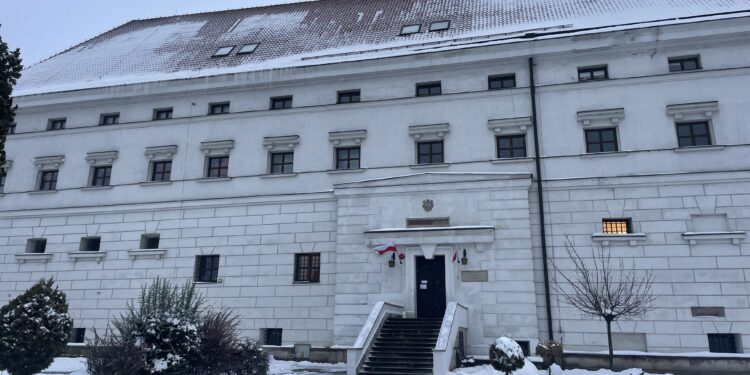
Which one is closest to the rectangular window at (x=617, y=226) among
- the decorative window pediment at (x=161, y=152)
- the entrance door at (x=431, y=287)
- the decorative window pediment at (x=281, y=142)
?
the entrance door at (x=431, y=287)

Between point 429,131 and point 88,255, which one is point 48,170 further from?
point 429,131

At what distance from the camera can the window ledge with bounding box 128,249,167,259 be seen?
23.7m

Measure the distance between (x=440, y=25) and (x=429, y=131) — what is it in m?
6.63

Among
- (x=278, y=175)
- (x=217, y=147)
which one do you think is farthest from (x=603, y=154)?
(x=217, y=147)

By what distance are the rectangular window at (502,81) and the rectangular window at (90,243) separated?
19.0 metres

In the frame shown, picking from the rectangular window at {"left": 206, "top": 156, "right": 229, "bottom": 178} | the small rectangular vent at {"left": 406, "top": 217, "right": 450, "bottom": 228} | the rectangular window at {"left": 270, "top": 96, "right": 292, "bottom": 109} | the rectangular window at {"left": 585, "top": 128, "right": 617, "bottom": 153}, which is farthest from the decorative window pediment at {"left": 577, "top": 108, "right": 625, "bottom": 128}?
the rectangular window at {"left": 206, "top": 156, "right": 229, "bottom": 178}

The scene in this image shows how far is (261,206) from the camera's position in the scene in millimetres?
23266

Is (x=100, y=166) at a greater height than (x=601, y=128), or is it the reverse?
(x=601, y=128)

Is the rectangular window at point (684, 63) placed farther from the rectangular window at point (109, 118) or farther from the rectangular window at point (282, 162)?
the rectangular window at point (109, 118)

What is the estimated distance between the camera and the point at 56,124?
27.4 metres

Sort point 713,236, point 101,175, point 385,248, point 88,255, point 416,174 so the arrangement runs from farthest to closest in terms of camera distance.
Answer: point 101,175 < point 88,255 < point 416,174 < point 385,248 < point 713,236

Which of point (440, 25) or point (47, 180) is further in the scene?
point (47, 180)

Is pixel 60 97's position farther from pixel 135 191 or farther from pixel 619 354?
pixel 619 354

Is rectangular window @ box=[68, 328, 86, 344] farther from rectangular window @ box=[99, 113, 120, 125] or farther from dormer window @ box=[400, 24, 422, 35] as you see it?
dormer window @ box=[400, 24, 422, 35]
